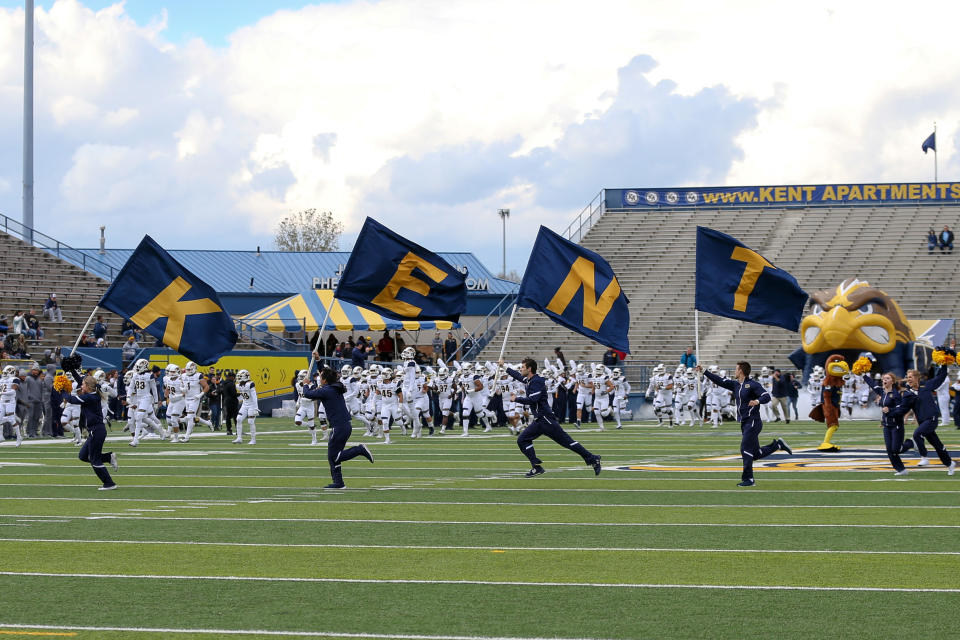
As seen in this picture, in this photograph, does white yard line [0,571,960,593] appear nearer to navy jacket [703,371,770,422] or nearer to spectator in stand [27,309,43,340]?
navy jacket [703,371,770,422]

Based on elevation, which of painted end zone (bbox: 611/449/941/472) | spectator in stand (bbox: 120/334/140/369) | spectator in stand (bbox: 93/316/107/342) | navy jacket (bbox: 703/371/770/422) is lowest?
painted end zone (bbox: 611/449/941/472)

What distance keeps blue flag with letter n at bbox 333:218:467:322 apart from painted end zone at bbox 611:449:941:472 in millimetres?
4169

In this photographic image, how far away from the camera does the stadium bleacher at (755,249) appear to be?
43438 millimetres

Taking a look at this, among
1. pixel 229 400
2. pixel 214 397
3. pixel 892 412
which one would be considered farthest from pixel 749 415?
pixel 214 397

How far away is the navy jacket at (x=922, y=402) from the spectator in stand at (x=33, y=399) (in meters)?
17.7

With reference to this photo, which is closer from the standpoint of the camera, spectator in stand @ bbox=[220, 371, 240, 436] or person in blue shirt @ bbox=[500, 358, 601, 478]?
person in blue shirt @ bbox=[500, 358, 601, 478]

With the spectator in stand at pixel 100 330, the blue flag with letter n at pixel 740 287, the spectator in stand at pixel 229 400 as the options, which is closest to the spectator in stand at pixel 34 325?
the spectator in stand at pixel 100 330

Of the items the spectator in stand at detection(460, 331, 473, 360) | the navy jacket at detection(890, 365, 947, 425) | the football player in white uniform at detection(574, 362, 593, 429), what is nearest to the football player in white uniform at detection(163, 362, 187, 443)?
the football player in white uniform at detection(574, 362, 593, 429)

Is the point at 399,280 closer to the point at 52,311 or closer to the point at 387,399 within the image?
the point at 387,399

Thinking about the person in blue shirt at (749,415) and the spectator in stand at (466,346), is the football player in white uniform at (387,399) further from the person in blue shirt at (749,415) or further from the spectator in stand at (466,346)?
the spectator in stand at (466,346)

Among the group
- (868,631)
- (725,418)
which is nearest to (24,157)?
(725,418)

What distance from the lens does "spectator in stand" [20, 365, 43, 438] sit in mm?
26594

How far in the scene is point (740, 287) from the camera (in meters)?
21.5

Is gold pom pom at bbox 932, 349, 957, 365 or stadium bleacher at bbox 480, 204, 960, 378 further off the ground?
stadium bleacher at bbox 480, 204, 960, 378
